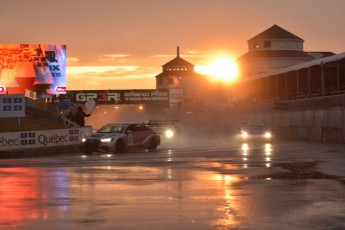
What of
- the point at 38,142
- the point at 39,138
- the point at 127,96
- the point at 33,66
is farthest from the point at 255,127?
the point at 127,96

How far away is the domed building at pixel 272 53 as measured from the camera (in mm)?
111812

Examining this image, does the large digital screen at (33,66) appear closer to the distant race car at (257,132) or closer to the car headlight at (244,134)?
the car headlight at (244,134)

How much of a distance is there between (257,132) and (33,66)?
33107 mm

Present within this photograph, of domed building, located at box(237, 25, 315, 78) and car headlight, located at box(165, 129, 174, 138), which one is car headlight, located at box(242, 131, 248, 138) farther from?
domed building, located at box(237, 25, 315, 78)

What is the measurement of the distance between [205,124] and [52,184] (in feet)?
248

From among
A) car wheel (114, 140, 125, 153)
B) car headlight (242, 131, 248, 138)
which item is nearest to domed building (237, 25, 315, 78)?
car headlight (242, 131, 248, 138)

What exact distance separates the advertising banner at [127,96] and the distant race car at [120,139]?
78345 millimetres

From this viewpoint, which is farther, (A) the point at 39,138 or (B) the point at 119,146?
(A) the point at 39,138

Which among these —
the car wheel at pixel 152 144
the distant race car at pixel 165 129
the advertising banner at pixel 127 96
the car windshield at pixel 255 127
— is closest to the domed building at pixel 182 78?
the advertising banner at pixel 127 96

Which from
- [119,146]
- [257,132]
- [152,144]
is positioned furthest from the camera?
[257,132]

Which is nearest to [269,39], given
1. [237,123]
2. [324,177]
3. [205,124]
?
[205,124]

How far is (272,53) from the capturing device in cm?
11244

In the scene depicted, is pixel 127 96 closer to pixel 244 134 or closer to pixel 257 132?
pixel 244 134

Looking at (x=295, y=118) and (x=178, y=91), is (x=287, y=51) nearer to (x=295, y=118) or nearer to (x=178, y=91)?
(x=178, y=91)
